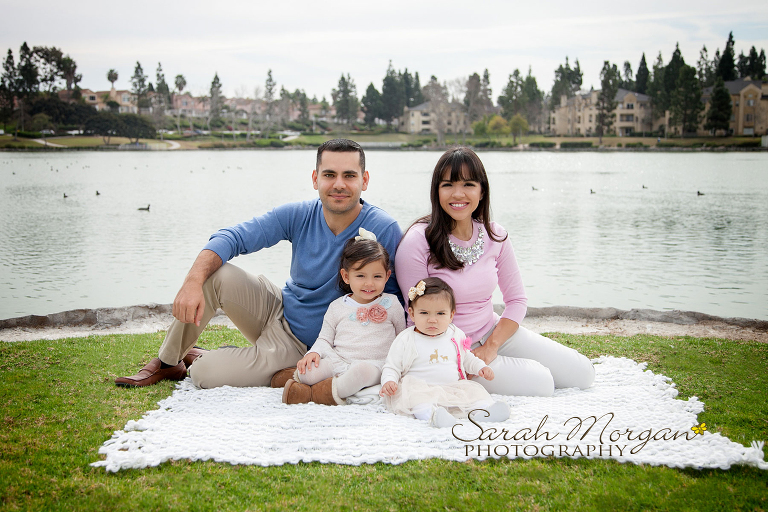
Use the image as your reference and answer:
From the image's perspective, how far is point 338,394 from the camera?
3984 millimetres

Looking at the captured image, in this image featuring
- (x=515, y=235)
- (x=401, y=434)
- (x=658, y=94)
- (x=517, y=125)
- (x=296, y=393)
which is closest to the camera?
(x=401, y=434)

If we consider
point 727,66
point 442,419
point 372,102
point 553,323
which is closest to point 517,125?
point 727,66

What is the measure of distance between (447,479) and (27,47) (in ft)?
264

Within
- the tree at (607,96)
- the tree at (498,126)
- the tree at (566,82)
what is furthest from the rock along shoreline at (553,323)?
the tree at (566,82)

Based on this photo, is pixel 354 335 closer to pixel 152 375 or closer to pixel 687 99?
pixel 152 375

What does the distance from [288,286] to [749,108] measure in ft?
261

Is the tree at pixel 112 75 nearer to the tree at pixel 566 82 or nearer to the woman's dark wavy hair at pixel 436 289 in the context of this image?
the tree at pixel 566 82

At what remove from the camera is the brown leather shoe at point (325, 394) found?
3982 mm

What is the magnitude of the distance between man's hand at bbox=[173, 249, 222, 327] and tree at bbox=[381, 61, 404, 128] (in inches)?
3931

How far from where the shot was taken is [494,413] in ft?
11.9

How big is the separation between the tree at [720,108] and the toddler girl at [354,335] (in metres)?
74.2

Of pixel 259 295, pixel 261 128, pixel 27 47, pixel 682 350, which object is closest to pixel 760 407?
pixel 682 350

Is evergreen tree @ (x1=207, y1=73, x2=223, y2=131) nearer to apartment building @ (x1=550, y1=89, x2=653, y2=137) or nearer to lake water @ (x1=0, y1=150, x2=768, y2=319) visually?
apartment building @ (x1=550, y1=89, x2=653, y2=137)

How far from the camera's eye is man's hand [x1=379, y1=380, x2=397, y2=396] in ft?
12.1
